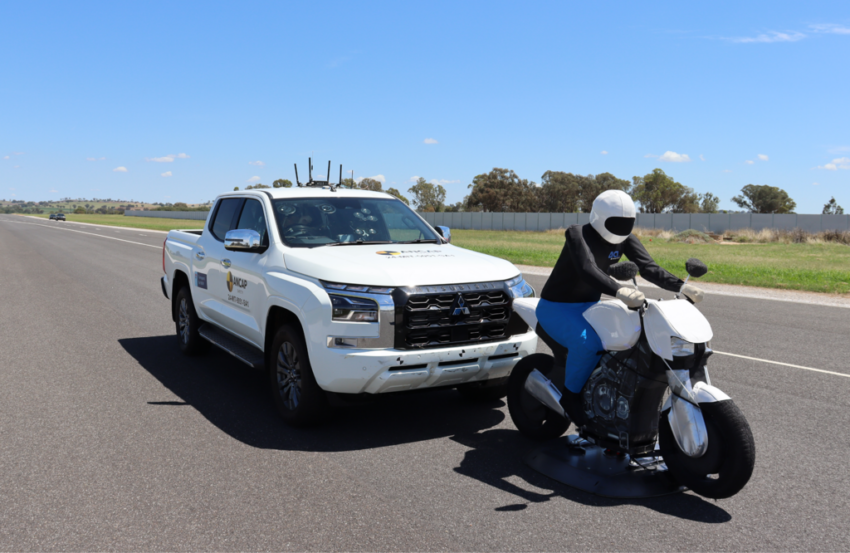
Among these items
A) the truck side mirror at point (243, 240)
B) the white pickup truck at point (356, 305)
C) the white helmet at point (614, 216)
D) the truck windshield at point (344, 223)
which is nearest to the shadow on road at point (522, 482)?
the white pickup truck at point (356, 305)

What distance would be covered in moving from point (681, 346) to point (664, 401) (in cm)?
55

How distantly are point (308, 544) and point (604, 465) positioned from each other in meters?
2.00

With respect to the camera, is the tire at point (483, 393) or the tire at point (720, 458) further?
the tire at point (483, 393)

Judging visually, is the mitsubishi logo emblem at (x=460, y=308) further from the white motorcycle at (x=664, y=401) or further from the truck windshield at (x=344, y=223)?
the truck windshield at (x=344, y=223)

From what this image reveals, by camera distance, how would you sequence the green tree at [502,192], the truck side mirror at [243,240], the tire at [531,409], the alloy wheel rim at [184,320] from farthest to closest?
the green tree at [502,192], the alloy wheel rim at [184,320], the truck side mirror at [243,240], the tire at [531,409]

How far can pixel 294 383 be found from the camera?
5438mm

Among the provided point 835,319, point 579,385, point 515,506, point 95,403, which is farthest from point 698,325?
point 835,319

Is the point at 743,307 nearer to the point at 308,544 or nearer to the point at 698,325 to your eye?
the point at 698,325

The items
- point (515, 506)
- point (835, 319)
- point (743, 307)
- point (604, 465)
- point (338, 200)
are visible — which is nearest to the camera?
point (515, 506)

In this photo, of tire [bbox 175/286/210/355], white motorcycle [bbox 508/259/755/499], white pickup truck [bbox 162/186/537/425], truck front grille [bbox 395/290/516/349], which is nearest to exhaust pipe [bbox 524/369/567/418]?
white motorcycle [bbox 508/259/755/499]

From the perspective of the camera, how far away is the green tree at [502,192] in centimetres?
10144

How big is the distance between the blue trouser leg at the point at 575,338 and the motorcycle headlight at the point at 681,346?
2.06ft

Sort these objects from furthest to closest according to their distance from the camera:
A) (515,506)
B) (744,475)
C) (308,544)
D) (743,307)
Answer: (743,307)
(515,506)
(744,475)
(308,544)

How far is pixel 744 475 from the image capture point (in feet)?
12.3
